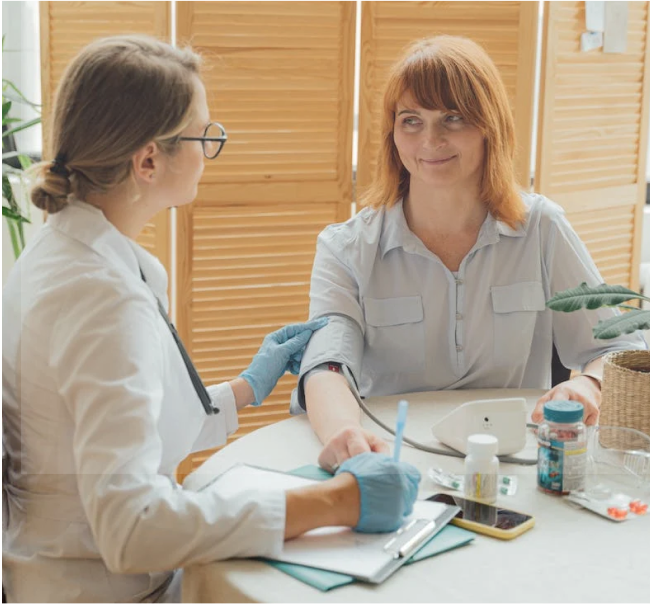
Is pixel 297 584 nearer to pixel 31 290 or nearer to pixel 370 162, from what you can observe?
pixel 31 290

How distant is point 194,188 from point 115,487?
0.51 m

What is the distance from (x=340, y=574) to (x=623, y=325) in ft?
2.10

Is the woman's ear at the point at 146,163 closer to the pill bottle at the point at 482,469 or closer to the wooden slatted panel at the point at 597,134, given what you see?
the pill bottle at the point at 482,469

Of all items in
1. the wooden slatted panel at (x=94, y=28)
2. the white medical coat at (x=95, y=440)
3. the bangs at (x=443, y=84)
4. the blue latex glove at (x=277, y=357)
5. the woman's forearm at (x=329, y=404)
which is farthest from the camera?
the wooden slatted panel at (x=94, y=28)

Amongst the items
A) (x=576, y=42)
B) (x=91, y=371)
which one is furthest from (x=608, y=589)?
(x=576, y=42)

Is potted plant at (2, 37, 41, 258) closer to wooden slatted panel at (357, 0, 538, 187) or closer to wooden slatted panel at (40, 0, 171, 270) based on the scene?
wooden slatted panel at (40, 0, 171, 270)

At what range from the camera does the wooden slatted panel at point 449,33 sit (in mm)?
2922

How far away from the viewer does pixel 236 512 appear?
116 cm

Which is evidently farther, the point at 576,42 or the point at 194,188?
the point at 576,42

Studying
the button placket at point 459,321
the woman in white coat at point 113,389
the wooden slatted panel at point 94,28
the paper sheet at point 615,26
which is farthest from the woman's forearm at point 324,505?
the paper sheet at point 615,26

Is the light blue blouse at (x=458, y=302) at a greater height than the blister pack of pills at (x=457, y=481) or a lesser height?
greater

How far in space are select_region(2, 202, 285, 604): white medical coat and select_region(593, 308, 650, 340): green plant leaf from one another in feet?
2.00

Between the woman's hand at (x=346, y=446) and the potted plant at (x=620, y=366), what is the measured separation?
0.37 meters

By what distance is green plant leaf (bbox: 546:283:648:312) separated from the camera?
1.53 metres
